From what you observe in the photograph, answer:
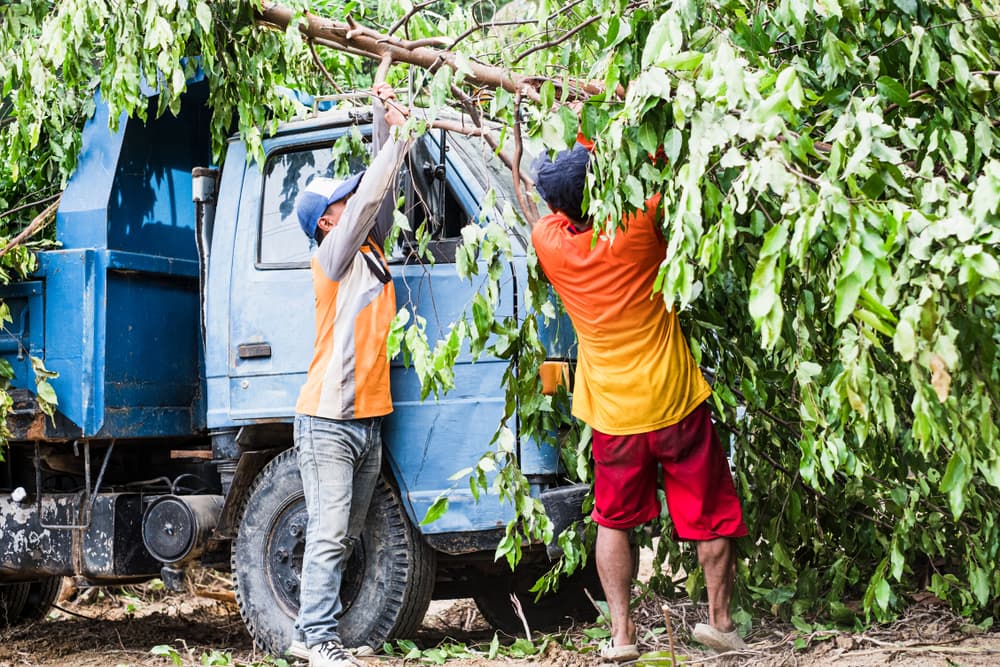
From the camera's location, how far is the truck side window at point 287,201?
17.0 ft

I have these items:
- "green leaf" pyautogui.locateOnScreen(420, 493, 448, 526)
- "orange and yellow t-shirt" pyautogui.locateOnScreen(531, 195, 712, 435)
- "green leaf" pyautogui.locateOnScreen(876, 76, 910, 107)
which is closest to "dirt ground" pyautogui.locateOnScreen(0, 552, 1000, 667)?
"green leaf" pyautogui.locateOnScreen(420, 493, 448, 526)

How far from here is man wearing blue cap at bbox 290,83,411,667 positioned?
4633 millimetres

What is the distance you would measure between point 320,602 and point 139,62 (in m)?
2.14

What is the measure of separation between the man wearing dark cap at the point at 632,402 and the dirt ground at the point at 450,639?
285 millimetres

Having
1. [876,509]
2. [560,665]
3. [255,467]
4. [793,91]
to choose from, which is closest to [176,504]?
[255,467]

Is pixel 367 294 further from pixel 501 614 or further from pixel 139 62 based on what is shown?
pixel 501 614

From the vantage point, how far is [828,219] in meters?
2.61

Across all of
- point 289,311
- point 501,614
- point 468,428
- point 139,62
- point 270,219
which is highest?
point 139,62

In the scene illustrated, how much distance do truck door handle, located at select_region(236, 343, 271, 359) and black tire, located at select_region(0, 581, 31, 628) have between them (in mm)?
2638

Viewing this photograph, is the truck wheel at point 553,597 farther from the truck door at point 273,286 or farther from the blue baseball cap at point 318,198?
the blue baseball cap at point 318,198

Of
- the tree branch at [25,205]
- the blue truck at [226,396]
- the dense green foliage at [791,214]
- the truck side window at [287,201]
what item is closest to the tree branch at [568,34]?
the dense green foliage at [791,214]

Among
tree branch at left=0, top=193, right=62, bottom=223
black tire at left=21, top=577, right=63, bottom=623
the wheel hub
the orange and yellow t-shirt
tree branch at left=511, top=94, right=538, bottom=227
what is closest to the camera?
tree branch at left=511, top=94, right=538, bottom=227

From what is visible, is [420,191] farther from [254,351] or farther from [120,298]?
[120,298]

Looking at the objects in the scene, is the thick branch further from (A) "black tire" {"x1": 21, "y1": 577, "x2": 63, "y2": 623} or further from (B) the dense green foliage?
(A) "black tire" {"x1": 21, "y1": 577, "x2": 63, "y2": 623}
